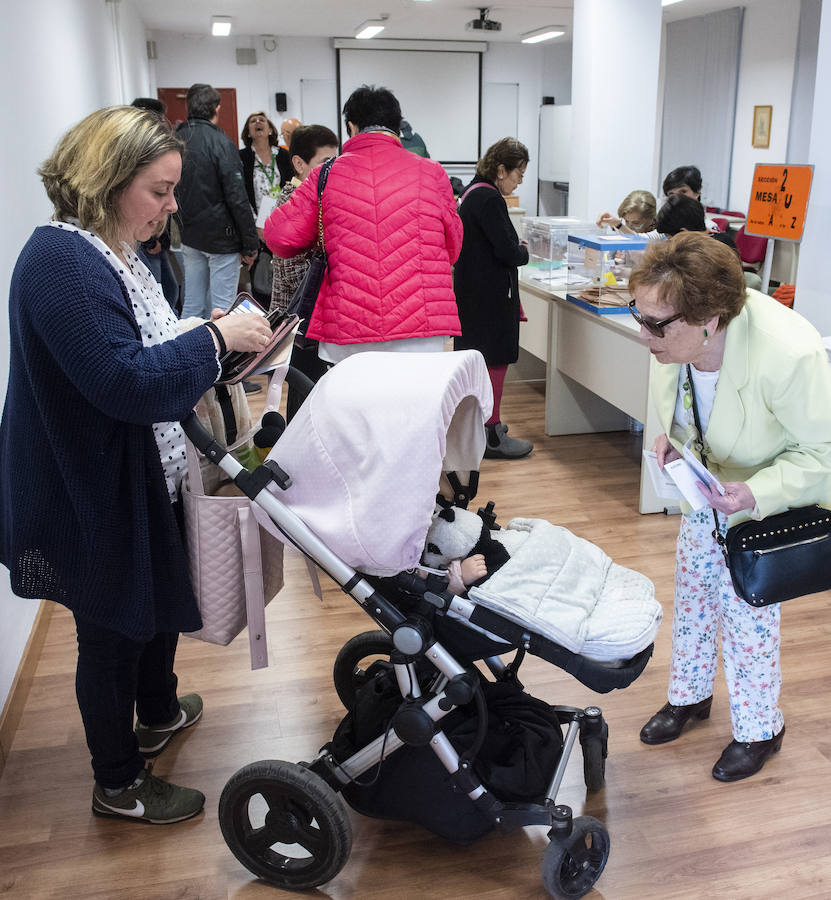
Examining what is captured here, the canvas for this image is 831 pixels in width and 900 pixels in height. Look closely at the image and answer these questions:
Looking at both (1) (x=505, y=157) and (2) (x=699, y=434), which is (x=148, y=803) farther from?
(1) (x=505, y=157)

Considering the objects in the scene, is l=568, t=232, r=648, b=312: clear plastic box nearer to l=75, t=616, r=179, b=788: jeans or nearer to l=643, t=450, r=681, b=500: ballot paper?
l=643, t=450, r=681, b=500: ballot paper

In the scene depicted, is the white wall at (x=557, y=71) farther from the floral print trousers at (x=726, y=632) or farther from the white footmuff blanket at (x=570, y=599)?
the white footmuff blanket at (x=570, y=599)

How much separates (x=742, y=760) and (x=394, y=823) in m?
0.84

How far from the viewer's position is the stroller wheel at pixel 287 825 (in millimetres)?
1766

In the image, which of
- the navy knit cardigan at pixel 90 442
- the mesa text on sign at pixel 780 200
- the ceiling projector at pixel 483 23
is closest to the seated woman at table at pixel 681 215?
the mesa text on sign at pixel 780 200

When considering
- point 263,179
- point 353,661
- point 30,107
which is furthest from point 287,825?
point 263,179

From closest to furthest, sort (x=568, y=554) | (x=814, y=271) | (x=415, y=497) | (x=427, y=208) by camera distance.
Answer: (x=415, y=497) → (x=568, y=554) → (x=427, y=208) → (x=814, y=271)

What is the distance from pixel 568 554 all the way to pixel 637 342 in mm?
2162

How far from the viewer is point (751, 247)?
22.1 ft

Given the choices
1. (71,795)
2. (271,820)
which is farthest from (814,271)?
(71,795)

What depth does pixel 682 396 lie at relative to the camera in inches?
81.5

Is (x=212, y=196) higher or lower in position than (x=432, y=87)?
lower

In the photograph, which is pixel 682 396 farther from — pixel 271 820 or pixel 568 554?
pixel 271 820

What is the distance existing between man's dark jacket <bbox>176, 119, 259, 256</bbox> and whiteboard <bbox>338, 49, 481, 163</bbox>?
7.46m
